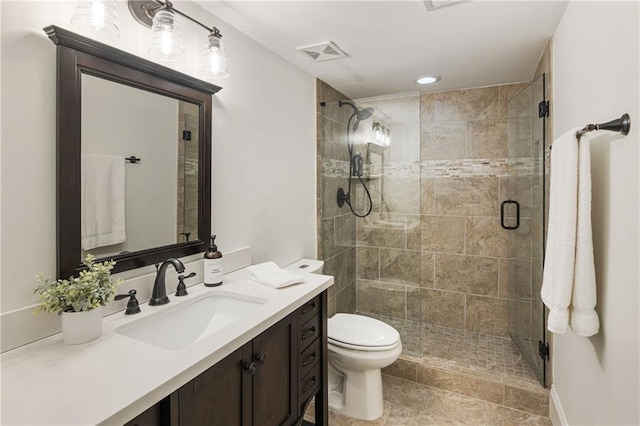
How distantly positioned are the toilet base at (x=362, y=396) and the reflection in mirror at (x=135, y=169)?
1415 mm

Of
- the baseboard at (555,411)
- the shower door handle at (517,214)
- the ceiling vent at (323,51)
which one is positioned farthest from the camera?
the shower door handle at (517,214)

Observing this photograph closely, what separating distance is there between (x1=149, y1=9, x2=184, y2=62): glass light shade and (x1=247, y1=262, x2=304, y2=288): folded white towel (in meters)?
1.07

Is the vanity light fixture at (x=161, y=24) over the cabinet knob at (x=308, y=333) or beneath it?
over

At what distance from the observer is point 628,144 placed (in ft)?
3.46

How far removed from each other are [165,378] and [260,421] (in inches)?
23.4

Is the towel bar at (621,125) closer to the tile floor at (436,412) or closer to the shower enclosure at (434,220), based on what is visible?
the shower enclosure at (434,220)

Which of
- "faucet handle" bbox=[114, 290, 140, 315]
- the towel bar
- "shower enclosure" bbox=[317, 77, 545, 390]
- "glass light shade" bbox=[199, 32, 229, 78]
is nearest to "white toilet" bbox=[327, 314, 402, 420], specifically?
"shower enclosure" bbox=[317, 77, 545, 390]

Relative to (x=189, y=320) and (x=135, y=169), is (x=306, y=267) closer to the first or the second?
(x=189, y=320)

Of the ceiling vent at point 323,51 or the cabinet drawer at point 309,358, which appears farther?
the ceiling vent at point 323,51

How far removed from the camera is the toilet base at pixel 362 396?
216cm

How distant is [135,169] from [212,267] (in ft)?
1.83

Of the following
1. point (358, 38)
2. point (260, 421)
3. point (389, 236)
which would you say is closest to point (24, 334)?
point (260, 421)

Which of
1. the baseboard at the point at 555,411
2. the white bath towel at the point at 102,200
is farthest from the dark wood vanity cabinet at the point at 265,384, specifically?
the baseboard at the point at 555,411

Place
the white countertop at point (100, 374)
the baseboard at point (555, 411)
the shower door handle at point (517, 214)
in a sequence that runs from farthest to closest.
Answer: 1. the shower door handle at point (517, 214)
2. the baseboard at point (555, 411)
3. the white countertop at point (100, 374)
